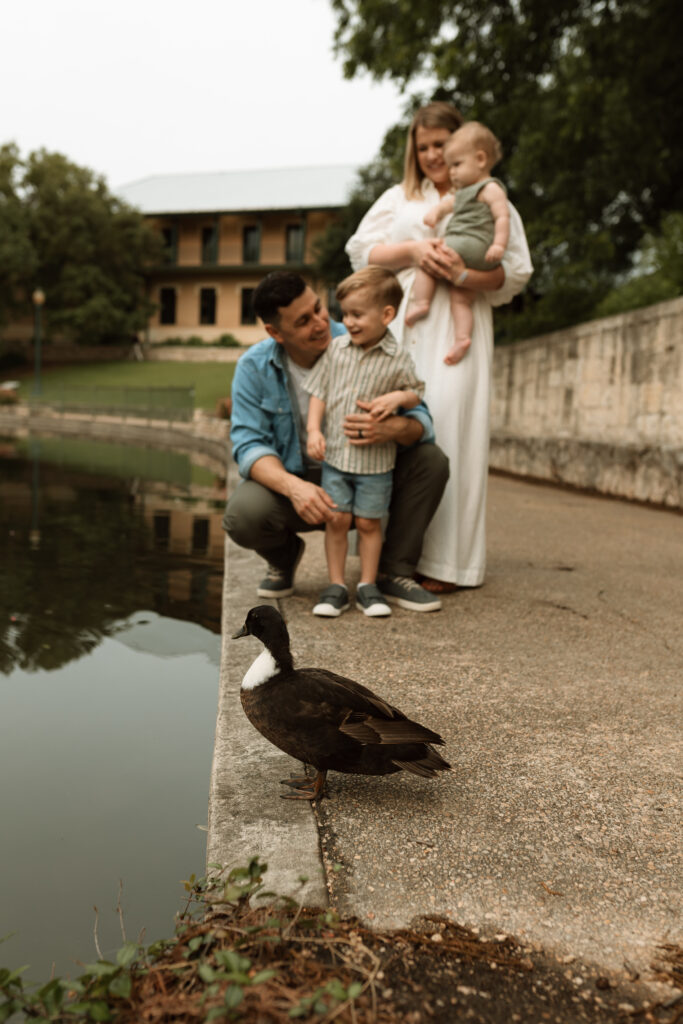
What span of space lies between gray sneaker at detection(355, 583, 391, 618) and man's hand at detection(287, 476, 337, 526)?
39 cm

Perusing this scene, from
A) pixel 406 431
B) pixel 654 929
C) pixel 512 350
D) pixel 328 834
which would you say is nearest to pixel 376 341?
pixel 406 431

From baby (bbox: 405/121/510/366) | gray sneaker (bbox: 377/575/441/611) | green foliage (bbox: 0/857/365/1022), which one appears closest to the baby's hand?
gray sneaker (bbox: 377/575/441/611)

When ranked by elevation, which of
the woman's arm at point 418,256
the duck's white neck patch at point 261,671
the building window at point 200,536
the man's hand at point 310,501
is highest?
the woman's arm at point 418,256

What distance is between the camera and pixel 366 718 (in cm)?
185

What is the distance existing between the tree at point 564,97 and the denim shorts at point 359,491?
8.92 m

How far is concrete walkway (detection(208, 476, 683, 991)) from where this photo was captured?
151 cm

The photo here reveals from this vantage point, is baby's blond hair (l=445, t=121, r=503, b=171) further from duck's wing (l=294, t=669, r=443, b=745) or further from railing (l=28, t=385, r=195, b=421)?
railing (l=28, t=385, r=195, b=421)

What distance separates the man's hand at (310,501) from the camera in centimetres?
324

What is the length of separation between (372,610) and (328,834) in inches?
68.6

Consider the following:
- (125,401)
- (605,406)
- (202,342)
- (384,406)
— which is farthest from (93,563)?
(202,342)

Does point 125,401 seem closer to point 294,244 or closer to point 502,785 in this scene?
point 294,244

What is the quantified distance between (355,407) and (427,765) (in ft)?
6.08

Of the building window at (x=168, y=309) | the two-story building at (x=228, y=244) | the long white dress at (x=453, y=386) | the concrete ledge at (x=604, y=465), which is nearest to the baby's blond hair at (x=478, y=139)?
the long white dress at (x=453, y=386)

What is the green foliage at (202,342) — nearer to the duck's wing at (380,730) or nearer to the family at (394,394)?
the family at (394,394)
